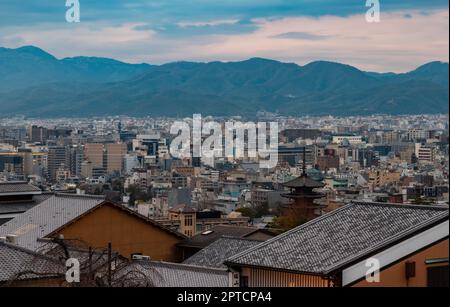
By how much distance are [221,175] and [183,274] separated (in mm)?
78214

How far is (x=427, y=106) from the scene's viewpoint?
301 feet

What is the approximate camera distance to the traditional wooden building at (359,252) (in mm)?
6352

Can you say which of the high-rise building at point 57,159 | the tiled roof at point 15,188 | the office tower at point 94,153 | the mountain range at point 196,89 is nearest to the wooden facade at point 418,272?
the tiled roof at point 15,188

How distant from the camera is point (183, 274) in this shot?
11.0 meters

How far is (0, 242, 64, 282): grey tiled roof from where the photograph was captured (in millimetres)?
8523

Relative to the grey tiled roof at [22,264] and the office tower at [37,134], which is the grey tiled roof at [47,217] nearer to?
the grey tiled roof at [22,264]

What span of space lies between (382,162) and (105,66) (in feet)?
208

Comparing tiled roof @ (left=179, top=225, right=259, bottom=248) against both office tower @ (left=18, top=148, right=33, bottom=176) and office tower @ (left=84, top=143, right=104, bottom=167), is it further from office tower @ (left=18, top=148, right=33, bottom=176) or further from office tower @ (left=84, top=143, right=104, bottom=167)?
office tower @ (left=84, top=143, right=104, bottom=167)

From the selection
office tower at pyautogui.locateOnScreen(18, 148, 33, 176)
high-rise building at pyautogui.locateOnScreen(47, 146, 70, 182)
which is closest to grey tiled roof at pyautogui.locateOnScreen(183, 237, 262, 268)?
office tower at pyautogui.locateOnScreen(18, 148, 33, 176)

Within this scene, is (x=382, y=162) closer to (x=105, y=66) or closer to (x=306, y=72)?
(x=306, y=72)

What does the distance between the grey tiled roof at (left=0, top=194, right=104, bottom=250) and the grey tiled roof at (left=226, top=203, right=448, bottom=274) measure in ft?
21.0

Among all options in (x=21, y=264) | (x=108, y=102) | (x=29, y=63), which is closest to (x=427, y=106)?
(x=108, y=102)

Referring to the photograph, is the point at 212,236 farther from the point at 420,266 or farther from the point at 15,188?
the point at 420,266

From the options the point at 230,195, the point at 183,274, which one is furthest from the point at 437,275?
the point at 230,195
